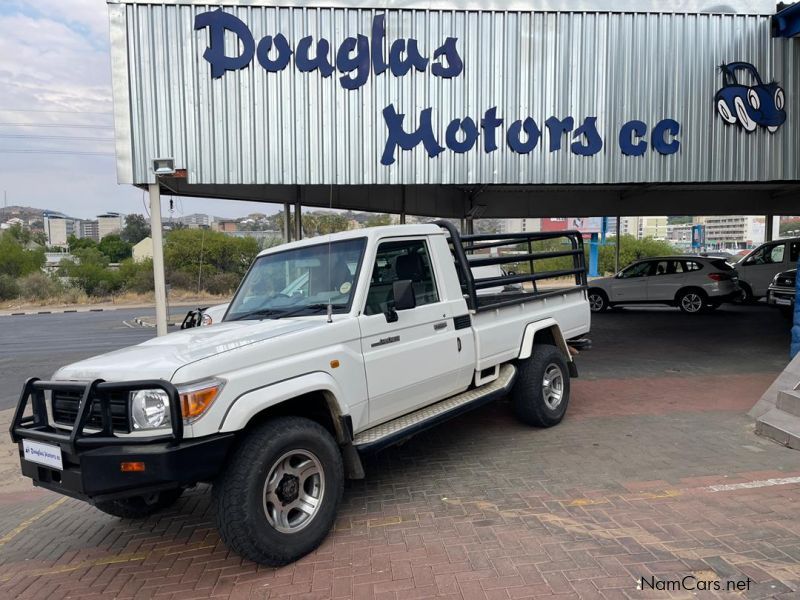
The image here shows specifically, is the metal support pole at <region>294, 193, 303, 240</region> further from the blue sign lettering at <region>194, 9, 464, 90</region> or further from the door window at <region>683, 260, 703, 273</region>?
the door window at <region>683, 260, 703, 273</region>

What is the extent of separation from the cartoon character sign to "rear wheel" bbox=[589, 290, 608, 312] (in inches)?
341

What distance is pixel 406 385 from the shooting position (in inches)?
170

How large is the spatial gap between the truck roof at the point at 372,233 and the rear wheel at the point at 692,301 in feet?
43.4

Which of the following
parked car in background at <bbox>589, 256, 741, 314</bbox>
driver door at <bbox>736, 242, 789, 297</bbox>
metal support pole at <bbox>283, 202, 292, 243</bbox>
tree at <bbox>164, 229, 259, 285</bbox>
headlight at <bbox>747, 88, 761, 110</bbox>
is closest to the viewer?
headlight at <bbox>747, 88, 761, 110</bbox>

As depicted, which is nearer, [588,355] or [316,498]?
[316,498]

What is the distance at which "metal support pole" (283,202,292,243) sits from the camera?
1264 cm

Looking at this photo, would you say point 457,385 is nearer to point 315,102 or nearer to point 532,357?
point 532,357

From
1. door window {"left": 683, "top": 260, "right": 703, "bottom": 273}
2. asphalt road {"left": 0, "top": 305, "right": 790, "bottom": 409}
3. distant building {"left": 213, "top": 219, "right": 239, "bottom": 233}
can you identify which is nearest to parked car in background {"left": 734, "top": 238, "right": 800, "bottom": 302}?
asphalt road {"left": 0, "top": 305, "right": 790, "bottom": 409}

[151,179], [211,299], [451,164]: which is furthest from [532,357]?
[211,299]

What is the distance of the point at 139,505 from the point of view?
4160mm

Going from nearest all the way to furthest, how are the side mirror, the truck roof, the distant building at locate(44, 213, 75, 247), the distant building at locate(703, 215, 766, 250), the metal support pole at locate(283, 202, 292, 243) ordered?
the side mirror < the truck roof < the metal support pole at locate(283, 202, 292, 243) < the distant building at locate(703, 215, 766, 250) < the distant building at locate(44, 213, 75, 247)

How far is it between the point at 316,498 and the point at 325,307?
1.30 meters

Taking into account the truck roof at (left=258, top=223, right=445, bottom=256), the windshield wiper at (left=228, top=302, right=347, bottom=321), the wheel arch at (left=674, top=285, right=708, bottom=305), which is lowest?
the wheel arch at (left=674, top=285, right=708, bottom=305)

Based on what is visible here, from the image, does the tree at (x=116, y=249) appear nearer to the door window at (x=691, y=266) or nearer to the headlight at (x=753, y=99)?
the door window at (x=691, y=266)
